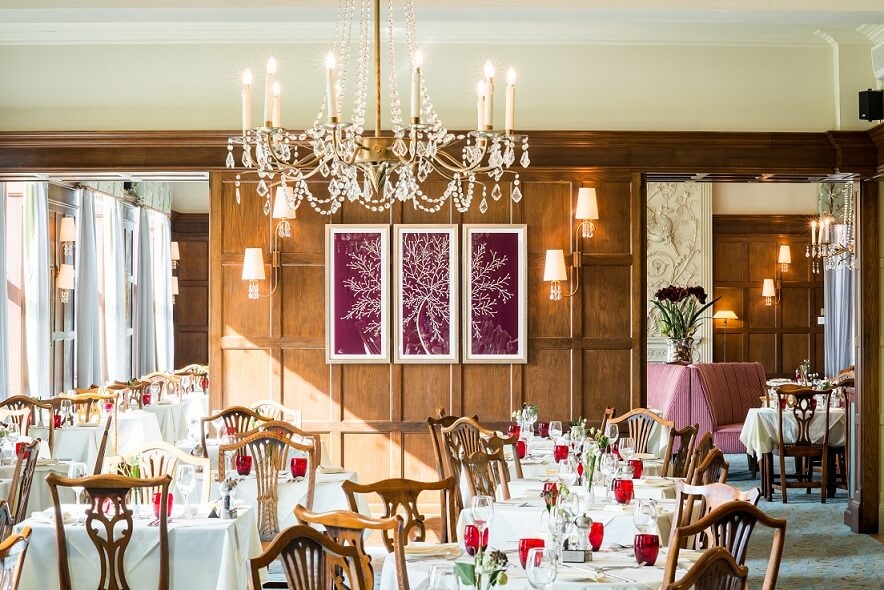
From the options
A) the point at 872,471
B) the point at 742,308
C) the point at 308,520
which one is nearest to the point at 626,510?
the point at 308,520

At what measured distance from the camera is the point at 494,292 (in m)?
8.96

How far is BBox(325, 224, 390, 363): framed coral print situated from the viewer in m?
8.94

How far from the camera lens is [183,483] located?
5.34m

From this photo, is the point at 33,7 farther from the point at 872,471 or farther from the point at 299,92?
the point at 872,471

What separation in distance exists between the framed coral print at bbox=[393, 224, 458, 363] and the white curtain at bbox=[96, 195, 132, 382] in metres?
5.89

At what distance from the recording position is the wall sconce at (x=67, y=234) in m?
11.9

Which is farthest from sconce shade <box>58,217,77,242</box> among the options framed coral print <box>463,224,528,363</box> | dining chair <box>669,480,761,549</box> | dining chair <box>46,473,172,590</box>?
dining chair <box>669,480,761,549</box>

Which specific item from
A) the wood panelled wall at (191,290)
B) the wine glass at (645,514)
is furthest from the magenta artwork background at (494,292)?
the wood panelled wall at (191,290)

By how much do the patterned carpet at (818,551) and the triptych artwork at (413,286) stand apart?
2574 millimetres

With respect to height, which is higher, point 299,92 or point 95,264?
point 299,92

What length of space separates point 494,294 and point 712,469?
3846 millimetres

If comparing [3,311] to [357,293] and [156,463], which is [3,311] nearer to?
[357,293]

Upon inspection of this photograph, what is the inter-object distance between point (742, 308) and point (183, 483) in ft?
40.9

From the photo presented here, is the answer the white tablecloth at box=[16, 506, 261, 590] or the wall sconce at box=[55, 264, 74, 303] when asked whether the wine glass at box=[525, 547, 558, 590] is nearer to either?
the white tablecloth at box=[16, 506, 261, 590]
